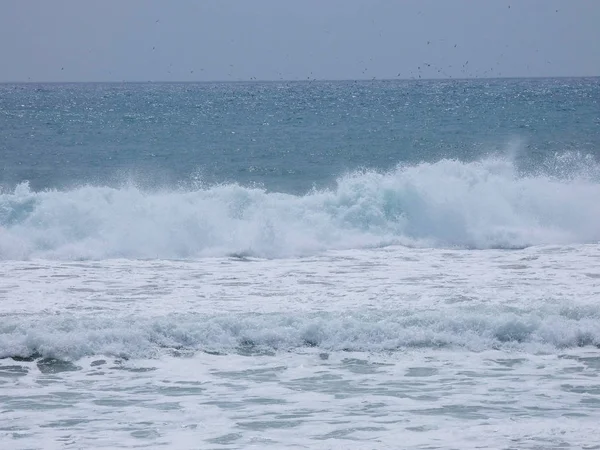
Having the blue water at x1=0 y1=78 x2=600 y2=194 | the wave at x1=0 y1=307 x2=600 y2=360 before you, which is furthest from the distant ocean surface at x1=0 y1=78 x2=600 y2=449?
the blue water at x1=0 y1=78 x2=600 y2=194

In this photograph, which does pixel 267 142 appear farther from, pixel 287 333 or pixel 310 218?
pixel 287 333

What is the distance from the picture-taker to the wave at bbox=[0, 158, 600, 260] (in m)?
16.7

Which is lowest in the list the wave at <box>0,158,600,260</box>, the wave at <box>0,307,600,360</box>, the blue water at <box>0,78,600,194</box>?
the wave at <box>0,307,600,360</box>

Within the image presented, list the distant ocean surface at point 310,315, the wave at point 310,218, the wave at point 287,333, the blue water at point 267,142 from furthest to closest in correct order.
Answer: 1. the blue water at point 267,142
2. the wave at point 310,218
3. the wave at point 287,333
4. the distant ocean surface at point 310,315

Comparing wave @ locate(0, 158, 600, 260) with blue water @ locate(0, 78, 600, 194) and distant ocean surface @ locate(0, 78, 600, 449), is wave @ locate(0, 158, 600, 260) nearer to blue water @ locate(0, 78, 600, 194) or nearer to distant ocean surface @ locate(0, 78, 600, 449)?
distant ocean surface @ locate(0, 78, 600, 449)

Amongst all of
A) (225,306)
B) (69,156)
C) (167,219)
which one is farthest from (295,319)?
(69,156)

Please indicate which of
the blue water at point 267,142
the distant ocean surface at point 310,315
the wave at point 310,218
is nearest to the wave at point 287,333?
the distant ocean surface at point 310,315

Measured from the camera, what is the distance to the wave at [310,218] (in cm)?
→ 1667

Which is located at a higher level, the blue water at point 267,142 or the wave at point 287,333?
the blue water at point 267,142

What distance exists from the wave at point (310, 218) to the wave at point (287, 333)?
535cm

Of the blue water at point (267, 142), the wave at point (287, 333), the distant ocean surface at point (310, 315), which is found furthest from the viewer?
the blue water at point (267, 142)

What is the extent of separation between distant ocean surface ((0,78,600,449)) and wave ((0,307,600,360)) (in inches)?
1.1

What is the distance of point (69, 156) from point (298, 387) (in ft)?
94.6

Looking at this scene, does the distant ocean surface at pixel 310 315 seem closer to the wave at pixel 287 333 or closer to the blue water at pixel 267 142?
the wave at pixel 287 333
